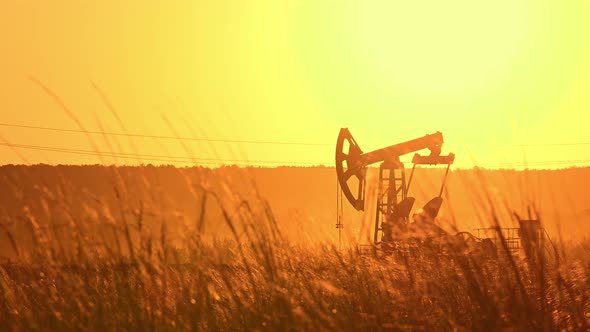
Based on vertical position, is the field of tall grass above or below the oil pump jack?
below

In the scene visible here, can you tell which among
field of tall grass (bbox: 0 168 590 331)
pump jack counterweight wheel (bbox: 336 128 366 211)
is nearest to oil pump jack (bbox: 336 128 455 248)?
pump jack counterweight wheel (bbox: 336 128 366 211)

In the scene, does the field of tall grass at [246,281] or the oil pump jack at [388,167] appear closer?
the field of tall grass at [246,281]

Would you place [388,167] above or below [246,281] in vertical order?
above

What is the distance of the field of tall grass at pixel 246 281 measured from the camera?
175 inches

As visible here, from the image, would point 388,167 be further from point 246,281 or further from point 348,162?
point 246,281

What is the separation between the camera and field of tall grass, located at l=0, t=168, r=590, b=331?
4438 millimetres

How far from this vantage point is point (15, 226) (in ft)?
15.8

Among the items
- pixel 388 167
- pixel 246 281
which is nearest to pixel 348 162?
pixel 388 167

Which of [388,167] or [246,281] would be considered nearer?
[246,281]

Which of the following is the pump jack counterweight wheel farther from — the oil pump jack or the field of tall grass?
the field of tall grass

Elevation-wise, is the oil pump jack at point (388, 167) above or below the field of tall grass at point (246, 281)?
above

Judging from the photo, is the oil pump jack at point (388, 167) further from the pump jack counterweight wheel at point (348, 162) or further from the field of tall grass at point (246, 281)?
the field of tall grass at point (246, 281)

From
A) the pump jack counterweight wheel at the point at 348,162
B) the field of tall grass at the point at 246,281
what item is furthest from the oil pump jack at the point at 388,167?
the field of tall grass at the point at 246,281

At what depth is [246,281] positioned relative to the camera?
17.1ft
